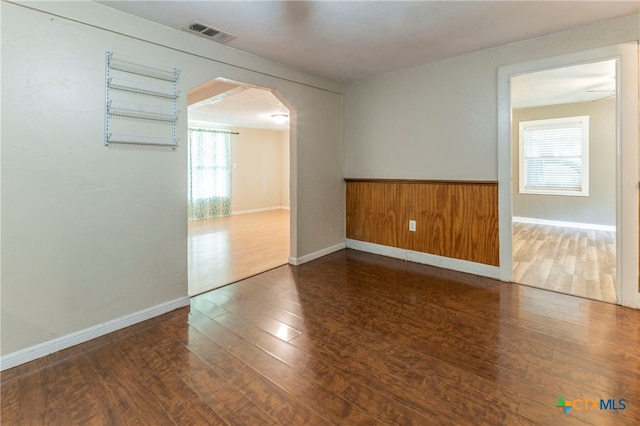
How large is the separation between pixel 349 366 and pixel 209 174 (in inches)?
272

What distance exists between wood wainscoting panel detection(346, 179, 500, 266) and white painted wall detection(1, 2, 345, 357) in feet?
8.24

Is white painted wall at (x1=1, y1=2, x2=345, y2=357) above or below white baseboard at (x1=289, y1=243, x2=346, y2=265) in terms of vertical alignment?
above

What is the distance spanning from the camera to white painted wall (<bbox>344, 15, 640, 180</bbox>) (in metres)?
2.94

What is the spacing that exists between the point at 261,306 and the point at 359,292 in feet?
3.03

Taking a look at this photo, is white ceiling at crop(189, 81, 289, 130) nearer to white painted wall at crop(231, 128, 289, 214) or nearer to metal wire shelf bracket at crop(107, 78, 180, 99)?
white painted wall at crop(231, 128, 289, 214)

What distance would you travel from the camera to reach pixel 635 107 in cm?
257

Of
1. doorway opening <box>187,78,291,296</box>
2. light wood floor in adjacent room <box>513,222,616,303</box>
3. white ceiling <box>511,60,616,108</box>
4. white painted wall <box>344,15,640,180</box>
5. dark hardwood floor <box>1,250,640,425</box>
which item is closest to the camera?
dark hardwood floor <box>1,250,640,425</box>

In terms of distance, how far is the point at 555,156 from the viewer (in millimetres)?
6270

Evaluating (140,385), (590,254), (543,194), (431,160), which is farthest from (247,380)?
(543,194)

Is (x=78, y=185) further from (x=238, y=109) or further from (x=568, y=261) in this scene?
(x=568, y=261)

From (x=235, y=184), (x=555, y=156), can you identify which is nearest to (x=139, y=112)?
(x=235, y=184)

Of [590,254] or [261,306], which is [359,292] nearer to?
[261,306]

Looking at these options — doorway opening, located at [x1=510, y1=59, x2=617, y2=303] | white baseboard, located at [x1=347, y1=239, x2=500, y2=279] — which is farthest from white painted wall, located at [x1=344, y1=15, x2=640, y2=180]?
doorway opening, located at [x1=510, y1=59, x2=617, y2=303]

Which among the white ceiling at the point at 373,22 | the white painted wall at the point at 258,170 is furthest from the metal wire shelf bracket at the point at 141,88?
the white painted wall at the point at 258,170
